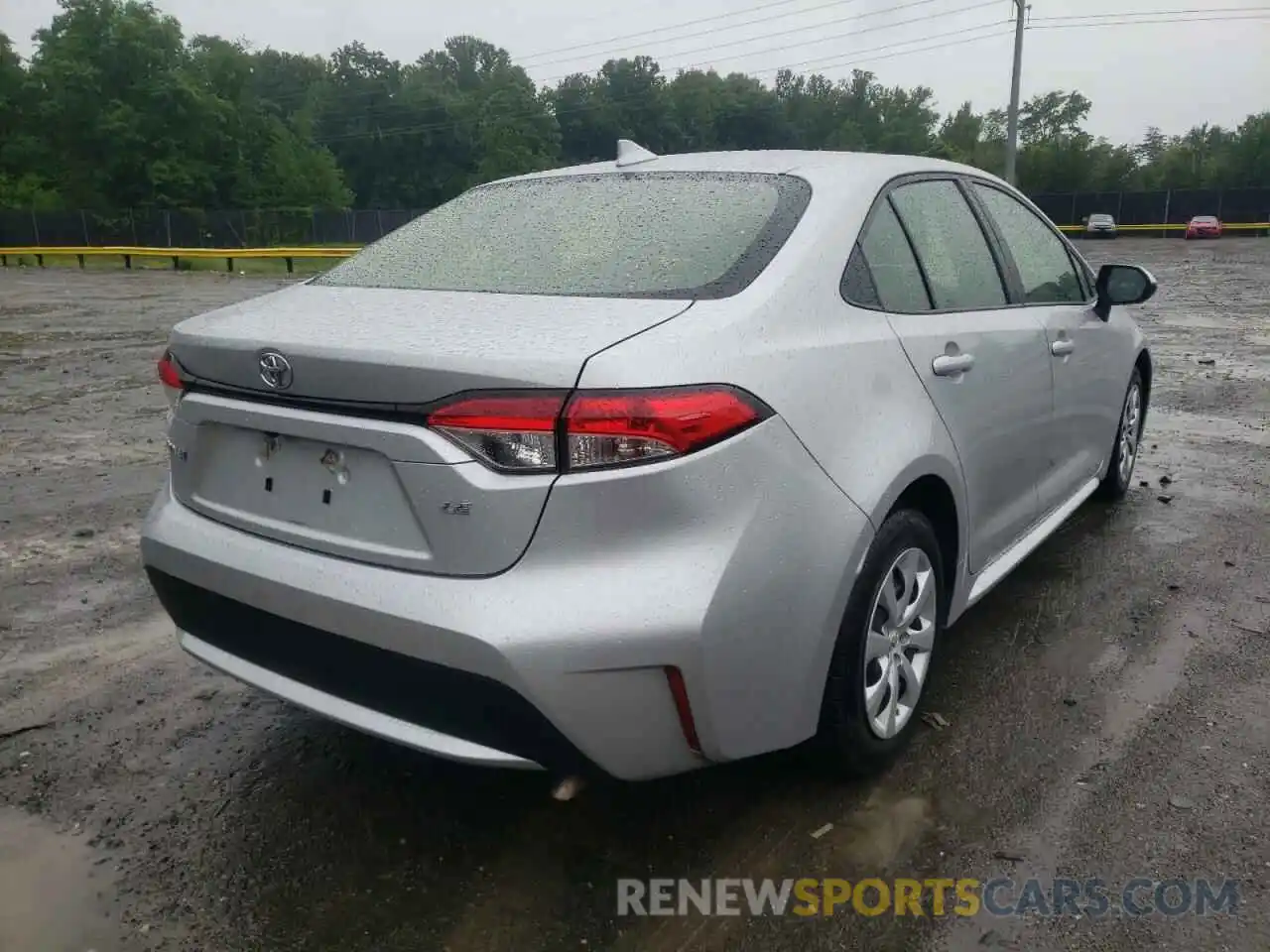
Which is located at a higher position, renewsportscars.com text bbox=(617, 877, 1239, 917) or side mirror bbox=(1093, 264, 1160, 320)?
side mirror bbox=(1093, 264, 1160, 320)

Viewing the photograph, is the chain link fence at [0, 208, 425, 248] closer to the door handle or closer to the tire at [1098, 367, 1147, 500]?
the tire at [1098, 367, 1147, 500]

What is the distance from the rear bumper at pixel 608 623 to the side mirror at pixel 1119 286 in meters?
2.54

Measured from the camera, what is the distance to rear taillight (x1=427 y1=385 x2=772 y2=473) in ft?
6.86

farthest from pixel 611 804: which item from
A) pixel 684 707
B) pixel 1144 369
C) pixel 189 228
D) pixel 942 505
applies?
pixel 189 228

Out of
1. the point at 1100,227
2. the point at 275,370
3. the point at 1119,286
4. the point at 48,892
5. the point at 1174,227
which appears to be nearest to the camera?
the point at 275,370

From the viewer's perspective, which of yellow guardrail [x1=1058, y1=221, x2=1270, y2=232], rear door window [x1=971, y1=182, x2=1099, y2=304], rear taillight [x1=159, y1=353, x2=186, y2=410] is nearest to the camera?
rear taillight [x1=159, y1=353, x2=186, y2=410]

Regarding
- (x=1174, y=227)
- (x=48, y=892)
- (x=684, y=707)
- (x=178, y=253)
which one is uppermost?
(x=1174, y=227)

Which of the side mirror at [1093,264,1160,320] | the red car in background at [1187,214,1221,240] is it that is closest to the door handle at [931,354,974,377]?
the side mirror at [1093,264,1160,320]

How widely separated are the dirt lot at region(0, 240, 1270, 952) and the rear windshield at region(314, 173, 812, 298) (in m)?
1.35

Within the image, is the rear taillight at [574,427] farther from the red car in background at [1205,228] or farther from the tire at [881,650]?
the red car in background at [1205,228]

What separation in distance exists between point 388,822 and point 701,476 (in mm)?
1314

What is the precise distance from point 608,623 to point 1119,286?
3.26 meters

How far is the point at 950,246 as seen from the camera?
3342mm

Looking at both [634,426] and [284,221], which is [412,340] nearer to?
[634,426]
